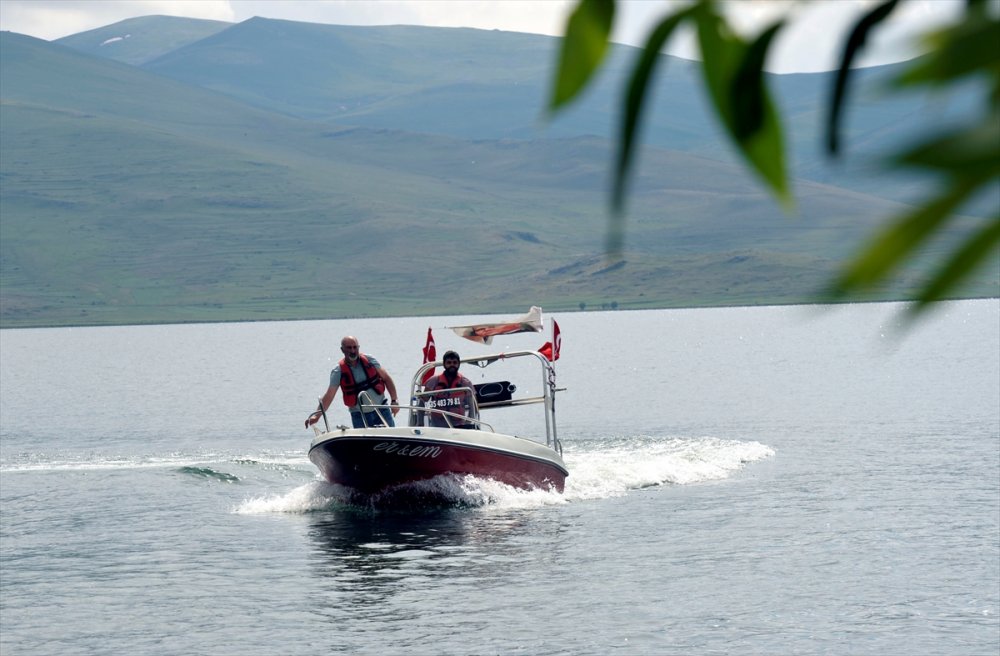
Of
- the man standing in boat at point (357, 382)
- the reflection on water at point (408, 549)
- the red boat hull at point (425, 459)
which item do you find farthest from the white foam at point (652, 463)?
the man standing in boat at point (357, 382)

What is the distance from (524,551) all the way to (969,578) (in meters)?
8.96

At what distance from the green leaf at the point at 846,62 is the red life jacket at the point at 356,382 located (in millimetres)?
27538

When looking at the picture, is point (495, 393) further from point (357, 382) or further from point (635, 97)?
point (635, 97)

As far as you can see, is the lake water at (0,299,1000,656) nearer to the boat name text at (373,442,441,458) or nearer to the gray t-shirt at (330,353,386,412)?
the boat name text at (373,442,441,458)

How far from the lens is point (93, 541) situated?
34906mm

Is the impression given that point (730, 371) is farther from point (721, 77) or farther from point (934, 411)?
point (721, 77)

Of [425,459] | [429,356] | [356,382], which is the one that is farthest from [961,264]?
[429,356]

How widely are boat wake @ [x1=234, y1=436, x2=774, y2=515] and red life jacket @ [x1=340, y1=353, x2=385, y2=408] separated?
444 cm

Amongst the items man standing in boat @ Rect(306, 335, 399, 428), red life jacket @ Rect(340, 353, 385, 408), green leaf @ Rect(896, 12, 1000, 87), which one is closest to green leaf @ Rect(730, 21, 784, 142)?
green leaf @ Rect(896, 12, 1000, 87)

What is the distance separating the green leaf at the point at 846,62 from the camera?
0.85 metres

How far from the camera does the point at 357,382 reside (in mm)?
29094

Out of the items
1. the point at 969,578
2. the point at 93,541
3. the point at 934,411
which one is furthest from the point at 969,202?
the point at 934,411

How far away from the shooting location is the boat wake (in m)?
34.2

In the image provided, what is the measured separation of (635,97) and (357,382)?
2835 cm
